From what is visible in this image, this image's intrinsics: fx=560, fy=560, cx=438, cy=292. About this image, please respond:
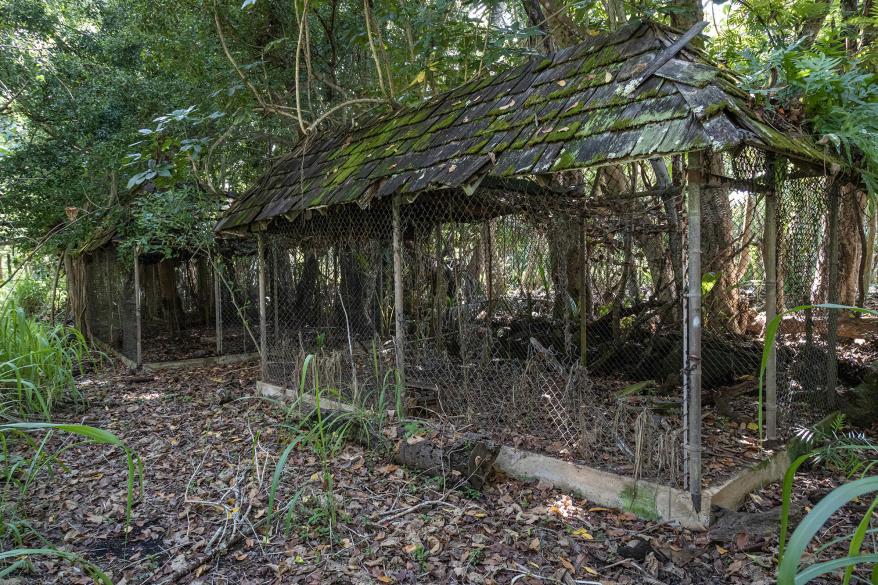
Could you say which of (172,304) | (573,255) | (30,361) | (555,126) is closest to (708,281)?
(573,255)

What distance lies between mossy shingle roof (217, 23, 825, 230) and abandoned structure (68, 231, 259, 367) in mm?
3508

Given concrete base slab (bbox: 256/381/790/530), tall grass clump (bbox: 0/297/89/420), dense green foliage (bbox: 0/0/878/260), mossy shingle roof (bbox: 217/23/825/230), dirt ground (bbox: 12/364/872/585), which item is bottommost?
dirt ground (bbox: 12/364/872/585)

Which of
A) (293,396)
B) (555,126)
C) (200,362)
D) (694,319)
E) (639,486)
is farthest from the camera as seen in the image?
(200,362)

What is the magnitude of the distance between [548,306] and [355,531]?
4.60 metres

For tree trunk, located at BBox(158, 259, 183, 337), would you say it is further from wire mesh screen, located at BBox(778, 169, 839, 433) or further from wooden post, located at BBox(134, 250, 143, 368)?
wire mesh screen, located at BBox(778, 169, 839, 433)

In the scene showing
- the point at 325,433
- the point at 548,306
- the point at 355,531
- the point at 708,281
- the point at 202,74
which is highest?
the point at 202,74

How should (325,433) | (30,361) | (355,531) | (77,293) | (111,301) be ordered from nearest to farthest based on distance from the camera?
(355,531)
(325,433)
(30,361)
(111,301)
(77,293)

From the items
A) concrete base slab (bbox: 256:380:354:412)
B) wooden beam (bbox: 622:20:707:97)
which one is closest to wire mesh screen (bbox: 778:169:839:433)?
wooden beam (bbox: 622:20:707:97)

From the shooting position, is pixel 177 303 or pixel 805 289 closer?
pixel 805 289

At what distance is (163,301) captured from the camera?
41.4ft

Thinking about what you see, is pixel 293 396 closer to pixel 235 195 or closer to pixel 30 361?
pixel 30 361

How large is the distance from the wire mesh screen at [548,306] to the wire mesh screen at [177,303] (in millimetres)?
3993

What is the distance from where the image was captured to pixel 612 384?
6.74 m

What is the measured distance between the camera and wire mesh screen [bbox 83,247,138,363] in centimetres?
955
